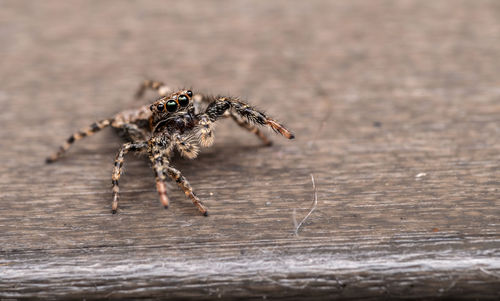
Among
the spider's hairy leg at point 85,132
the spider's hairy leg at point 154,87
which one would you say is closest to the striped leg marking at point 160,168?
the spider's hairy leg at point 85,132

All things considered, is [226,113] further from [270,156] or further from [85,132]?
[85,132]

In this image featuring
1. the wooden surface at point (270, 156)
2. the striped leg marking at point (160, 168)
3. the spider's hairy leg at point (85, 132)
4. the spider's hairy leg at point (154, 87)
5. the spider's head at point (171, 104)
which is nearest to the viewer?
the wooden surface at point (270, 156)

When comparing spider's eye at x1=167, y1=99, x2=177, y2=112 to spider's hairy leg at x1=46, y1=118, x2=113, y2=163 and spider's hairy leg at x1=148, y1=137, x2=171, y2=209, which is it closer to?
spider's hairy leg at x1=148, y1=137, x2=171, y2=209

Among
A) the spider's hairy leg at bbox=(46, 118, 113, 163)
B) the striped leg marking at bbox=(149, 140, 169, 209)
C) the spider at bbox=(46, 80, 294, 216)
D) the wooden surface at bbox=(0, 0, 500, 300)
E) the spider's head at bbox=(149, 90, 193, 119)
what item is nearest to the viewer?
the wooden surface at bbox=(0, 0, 500, 300)

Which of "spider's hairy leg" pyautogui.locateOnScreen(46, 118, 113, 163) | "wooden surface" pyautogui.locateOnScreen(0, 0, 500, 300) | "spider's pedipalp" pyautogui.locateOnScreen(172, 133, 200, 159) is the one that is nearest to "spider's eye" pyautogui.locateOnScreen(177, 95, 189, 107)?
"spider's pedipalp" pyautogui.locateOnScreen(172, 133, 200, 159)

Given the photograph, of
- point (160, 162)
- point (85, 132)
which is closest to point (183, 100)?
point (160, 162)

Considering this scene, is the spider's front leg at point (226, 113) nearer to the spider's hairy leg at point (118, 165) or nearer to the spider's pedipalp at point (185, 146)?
the spider's pedipalp at point (185, 146)
